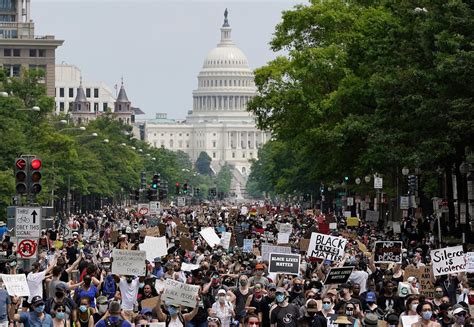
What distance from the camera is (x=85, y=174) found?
4882 inches

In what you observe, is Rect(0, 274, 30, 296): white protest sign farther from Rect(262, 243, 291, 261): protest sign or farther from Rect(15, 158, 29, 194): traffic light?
Rect(262, 243, 291, 261): protest sign

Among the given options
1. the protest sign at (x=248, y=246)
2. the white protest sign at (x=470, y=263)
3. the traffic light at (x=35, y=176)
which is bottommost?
the white protest sign at (x=470, y=263)

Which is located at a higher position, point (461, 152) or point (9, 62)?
point (9, 62)

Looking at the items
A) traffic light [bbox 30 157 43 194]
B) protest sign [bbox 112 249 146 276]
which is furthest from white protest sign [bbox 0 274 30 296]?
traffic light [bbox 30 157 43 194]

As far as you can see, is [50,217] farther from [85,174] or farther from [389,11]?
[85,174]

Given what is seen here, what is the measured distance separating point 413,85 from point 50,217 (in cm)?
2364

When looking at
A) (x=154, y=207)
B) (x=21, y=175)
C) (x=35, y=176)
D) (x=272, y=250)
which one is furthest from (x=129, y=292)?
(x=154, y=207)

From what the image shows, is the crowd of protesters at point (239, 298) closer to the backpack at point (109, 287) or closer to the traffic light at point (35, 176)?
the backpack at point (109, 287)

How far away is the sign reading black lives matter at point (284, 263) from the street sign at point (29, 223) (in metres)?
4.23

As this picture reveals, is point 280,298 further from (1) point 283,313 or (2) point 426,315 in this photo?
(2) point 426,315

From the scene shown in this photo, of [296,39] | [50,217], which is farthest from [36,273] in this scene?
[296,39]

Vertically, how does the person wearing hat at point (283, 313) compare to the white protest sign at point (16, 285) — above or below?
below

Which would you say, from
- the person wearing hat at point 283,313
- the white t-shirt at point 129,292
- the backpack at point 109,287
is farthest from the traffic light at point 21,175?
the person wearing hat at point 283,313

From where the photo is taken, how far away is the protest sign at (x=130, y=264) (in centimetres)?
3028
